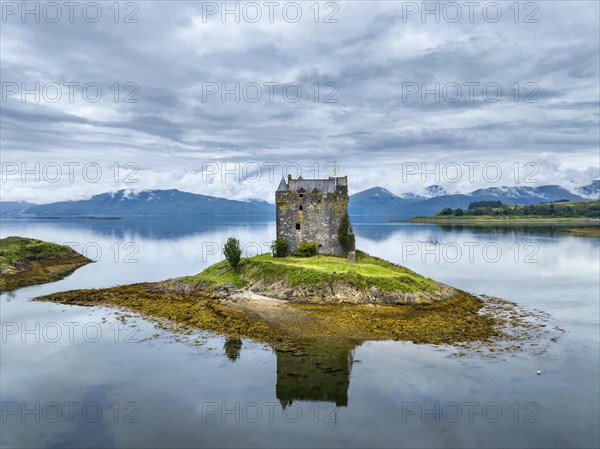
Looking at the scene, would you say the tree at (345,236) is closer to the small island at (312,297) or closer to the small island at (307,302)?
the small island at (312,297)

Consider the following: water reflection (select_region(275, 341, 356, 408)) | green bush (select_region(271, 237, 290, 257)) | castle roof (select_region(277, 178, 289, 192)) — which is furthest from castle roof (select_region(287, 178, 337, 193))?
water reflection (select_region(275, 341, 356, 408))

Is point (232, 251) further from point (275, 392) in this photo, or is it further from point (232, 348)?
point (275, 392)

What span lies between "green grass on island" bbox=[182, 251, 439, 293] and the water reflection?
14772 mm

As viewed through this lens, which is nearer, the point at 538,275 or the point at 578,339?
the point at 578,339

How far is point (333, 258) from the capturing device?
6059 cm

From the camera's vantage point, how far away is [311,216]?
6375 cm

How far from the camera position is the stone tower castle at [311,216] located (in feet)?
209

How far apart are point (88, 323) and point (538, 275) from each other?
69.4m

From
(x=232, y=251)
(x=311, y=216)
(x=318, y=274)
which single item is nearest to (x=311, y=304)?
(x=318, y=274)

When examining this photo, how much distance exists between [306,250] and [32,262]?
5844cm

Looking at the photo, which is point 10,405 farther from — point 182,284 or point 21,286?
point 21,286

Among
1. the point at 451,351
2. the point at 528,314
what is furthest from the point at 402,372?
the point at 528,314

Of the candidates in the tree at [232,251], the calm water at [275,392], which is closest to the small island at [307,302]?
the tree at [232,251]

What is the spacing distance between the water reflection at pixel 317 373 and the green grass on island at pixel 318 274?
48.5ft
